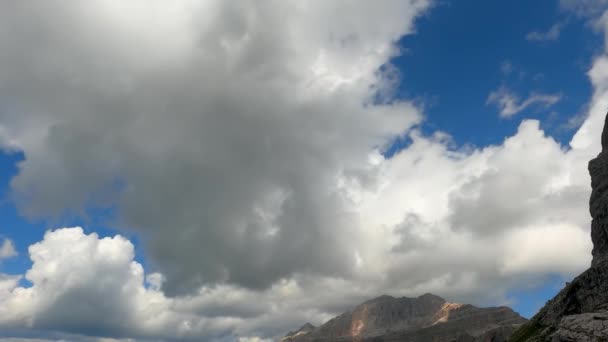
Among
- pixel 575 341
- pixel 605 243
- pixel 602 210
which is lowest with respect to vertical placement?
pixel 575 341

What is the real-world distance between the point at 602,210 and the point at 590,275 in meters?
33.4

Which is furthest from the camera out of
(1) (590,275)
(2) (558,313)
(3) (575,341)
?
(2) (558,313)

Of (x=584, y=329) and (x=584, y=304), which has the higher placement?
(x=584, y=304)

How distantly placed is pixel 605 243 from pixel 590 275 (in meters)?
26.4

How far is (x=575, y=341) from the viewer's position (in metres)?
104

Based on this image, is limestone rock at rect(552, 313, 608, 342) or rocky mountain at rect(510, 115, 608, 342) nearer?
limestone rock at rect(552, 313, 608, 342)

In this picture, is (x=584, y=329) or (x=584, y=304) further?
(x=584, y=304)

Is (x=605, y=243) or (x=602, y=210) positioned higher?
(x=602, y=210)

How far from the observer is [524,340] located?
19988 centimetres

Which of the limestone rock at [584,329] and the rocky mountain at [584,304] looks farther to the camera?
the rocky mountain at [584,304]

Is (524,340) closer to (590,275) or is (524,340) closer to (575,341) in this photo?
(590,275)

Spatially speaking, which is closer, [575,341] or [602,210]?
[575,341]

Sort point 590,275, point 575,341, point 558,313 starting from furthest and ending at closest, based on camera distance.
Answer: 1. point 558,313
2. point 590,275
3. point 575,341

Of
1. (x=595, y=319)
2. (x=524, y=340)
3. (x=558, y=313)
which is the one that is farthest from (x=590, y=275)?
(x=595, y=319)
